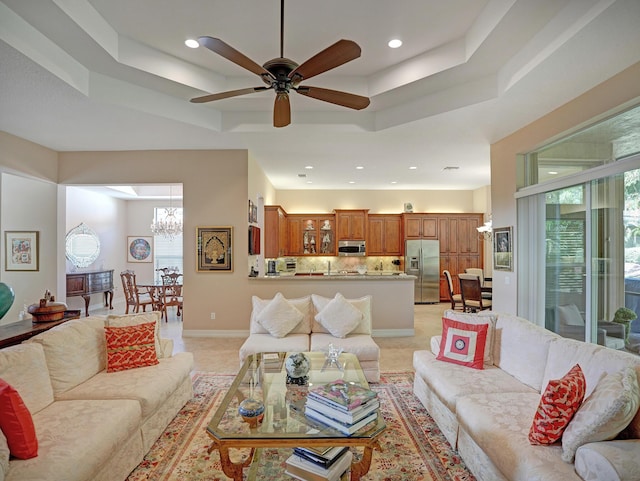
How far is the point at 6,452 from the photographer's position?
1.71 meters

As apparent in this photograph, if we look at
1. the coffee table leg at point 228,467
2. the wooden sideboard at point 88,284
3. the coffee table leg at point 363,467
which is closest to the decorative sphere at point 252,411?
the coffee table leg at point 228,467

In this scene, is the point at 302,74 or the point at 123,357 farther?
the point at 123,357

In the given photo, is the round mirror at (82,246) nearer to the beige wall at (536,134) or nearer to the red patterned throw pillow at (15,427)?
the red patterned throw pillow at (15,427)

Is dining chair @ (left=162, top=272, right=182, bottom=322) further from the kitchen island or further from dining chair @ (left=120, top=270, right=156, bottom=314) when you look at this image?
the kitchen island

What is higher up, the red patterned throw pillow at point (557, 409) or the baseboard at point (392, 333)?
the red patterned throw pillow at point (557, 409)

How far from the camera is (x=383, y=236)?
9.80 m

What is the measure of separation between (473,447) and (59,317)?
12.6ft

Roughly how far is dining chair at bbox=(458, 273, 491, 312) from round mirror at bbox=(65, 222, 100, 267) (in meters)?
8.27

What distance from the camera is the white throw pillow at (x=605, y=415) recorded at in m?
1.68

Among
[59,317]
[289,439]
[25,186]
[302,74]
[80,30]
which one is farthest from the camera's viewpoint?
[25,186]

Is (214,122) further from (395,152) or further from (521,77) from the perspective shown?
(521,77)

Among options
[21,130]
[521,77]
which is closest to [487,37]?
[521,77]

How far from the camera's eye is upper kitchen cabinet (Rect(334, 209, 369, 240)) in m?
9.66

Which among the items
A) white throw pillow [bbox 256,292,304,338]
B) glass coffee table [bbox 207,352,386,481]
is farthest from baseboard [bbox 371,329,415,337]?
glass coffee table [bbox 207,352,386,481]
